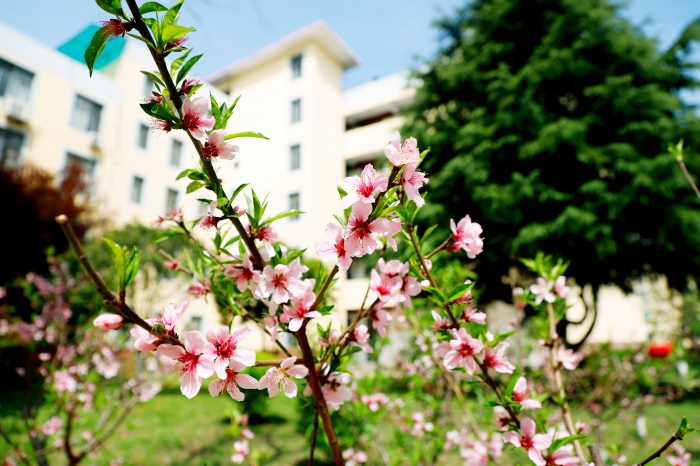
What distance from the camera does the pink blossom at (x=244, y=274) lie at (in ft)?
3.12

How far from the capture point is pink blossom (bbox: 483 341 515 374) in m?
1.08

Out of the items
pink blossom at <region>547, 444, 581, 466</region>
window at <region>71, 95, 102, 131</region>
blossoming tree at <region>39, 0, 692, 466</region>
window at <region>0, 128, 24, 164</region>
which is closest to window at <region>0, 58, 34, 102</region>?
window at <region>0, 128, 24, 164</region>

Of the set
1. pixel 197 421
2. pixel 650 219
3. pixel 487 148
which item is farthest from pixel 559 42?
pixel 197 421

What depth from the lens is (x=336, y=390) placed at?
3.48 ft

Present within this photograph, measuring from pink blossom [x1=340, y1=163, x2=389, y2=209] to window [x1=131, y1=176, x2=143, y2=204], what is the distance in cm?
1616

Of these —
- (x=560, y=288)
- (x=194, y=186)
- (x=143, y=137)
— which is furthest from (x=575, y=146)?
Answer: (x=143, y=137)

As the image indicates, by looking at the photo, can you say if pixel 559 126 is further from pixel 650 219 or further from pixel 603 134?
pixel 650 219

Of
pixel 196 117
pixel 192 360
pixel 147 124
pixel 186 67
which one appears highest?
pixel 147 124

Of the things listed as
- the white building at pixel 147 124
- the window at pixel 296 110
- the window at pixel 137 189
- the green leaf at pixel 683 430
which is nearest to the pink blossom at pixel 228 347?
the green leaf at pixel 683 430

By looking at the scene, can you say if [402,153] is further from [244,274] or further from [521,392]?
[521,392]

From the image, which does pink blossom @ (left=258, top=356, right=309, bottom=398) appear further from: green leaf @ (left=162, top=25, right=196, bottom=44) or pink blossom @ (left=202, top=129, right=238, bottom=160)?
green leaf @ (left=162, top=25, right=196, bottom=44)

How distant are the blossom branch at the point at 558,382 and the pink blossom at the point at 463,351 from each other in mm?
Answer: 544

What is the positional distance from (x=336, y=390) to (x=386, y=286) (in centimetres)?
31

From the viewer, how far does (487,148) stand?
898 centimetres
